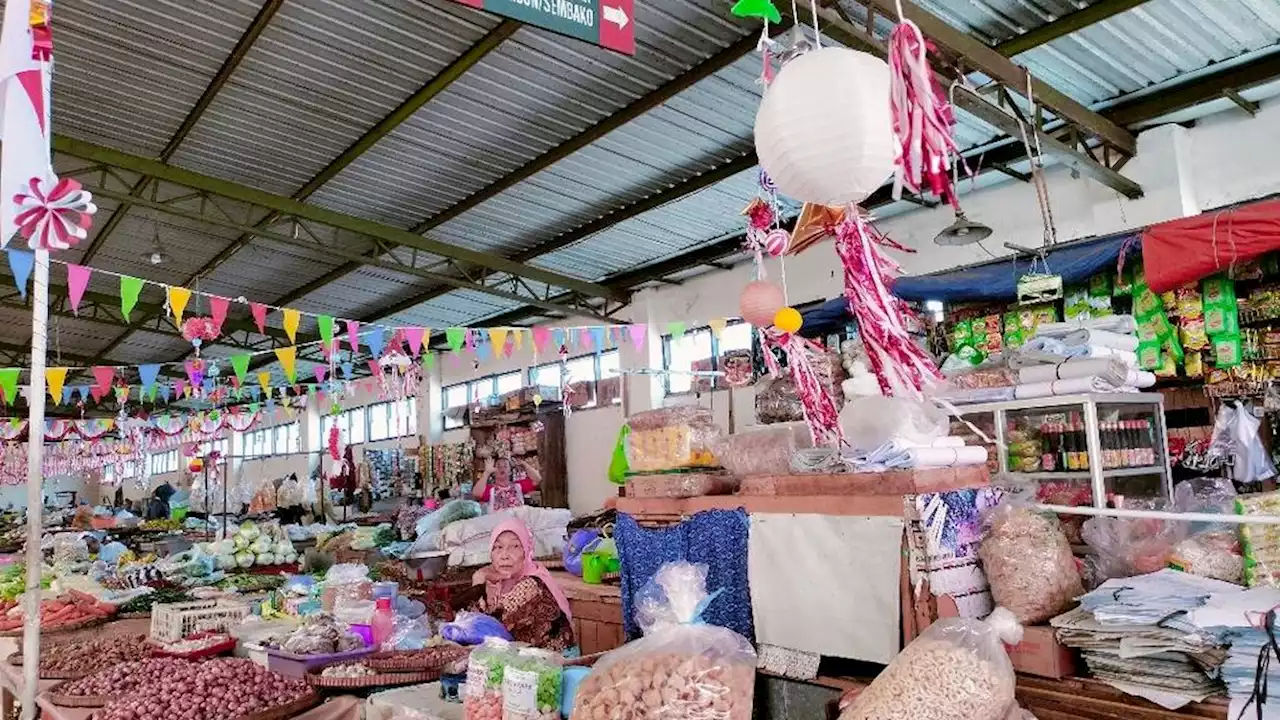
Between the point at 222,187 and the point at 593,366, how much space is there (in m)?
5.31

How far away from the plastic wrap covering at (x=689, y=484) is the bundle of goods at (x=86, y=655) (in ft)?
8.88

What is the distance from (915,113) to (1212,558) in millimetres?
1347

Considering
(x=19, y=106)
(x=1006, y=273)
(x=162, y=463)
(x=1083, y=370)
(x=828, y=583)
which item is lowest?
(x=828, y=583)

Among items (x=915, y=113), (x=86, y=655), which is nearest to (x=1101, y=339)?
(x=915, y=113)

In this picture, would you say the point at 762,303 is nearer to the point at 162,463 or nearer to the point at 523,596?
the point at 523,596

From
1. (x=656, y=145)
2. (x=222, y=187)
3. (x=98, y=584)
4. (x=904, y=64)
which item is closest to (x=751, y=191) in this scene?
(x=656, y=145)

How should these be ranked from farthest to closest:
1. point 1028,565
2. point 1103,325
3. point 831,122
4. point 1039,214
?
point 1039,214, point 1103,325, point 1028,565, point 831,122

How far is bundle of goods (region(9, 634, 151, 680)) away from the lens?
3.78 meters

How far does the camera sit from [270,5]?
16.8 ft

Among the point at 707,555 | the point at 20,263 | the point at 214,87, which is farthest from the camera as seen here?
the point at 214,87

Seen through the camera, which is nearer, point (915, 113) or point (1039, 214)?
point (915, 113)

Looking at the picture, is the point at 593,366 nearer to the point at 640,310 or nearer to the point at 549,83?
the point at 640,310

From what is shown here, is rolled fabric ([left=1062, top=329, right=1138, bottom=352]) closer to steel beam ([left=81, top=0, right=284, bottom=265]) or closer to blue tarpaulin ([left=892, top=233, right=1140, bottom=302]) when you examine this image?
blue tarpaulin ([left=892, top=233, right=1140, bottom=302])

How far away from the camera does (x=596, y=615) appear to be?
3.24 meters
